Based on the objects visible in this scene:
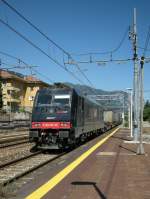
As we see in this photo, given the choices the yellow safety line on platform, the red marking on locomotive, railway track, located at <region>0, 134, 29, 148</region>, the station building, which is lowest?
the yellow safety line on platform

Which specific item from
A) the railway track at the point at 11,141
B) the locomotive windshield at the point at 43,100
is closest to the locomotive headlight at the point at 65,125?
the locomotive windshield at the point at 43,100

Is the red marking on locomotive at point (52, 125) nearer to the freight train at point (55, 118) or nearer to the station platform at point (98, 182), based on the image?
the freight train at point (55, 118)

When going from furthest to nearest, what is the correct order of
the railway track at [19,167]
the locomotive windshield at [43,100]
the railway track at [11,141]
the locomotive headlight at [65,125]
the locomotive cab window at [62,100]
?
the railway track at [11,141], the locomotive windshield at [43,100], the locomotive cab window at [62,100], the locomotive headlight at [65,125], the railway track at [19,167]

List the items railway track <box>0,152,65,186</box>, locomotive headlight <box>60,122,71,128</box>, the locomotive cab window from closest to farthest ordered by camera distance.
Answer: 1. railway track <box>0,152,65,186</box>
2. locomotive headlight <box>60,122,71,128</box>
3. the locomotive cab window

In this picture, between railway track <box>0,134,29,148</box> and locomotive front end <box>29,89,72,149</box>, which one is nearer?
locomotive front end <box>29,89,72,149</box>

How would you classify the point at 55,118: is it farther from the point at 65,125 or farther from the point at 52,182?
the point at 52,182

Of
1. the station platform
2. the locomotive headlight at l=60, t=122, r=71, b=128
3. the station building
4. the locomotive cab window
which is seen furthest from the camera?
the station building

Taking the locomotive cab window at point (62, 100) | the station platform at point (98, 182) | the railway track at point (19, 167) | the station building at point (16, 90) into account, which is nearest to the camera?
the station platform at point (98, 182)

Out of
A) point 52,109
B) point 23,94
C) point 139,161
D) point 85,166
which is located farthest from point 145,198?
point 23,94

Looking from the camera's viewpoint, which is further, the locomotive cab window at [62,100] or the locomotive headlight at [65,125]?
the locomotive cab window at [62,100]

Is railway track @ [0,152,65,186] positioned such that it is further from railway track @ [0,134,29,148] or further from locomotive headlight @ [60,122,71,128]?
railway track @ [0,134,29,148]

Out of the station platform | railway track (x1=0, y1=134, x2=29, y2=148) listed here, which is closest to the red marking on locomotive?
railway track (x1=0, y1=134, x2=29, y2=148)

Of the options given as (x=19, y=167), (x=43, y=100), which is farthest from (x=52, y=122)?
(x=19, y=167)

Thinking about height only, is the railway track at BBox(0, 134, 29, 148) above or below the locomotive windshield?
below
